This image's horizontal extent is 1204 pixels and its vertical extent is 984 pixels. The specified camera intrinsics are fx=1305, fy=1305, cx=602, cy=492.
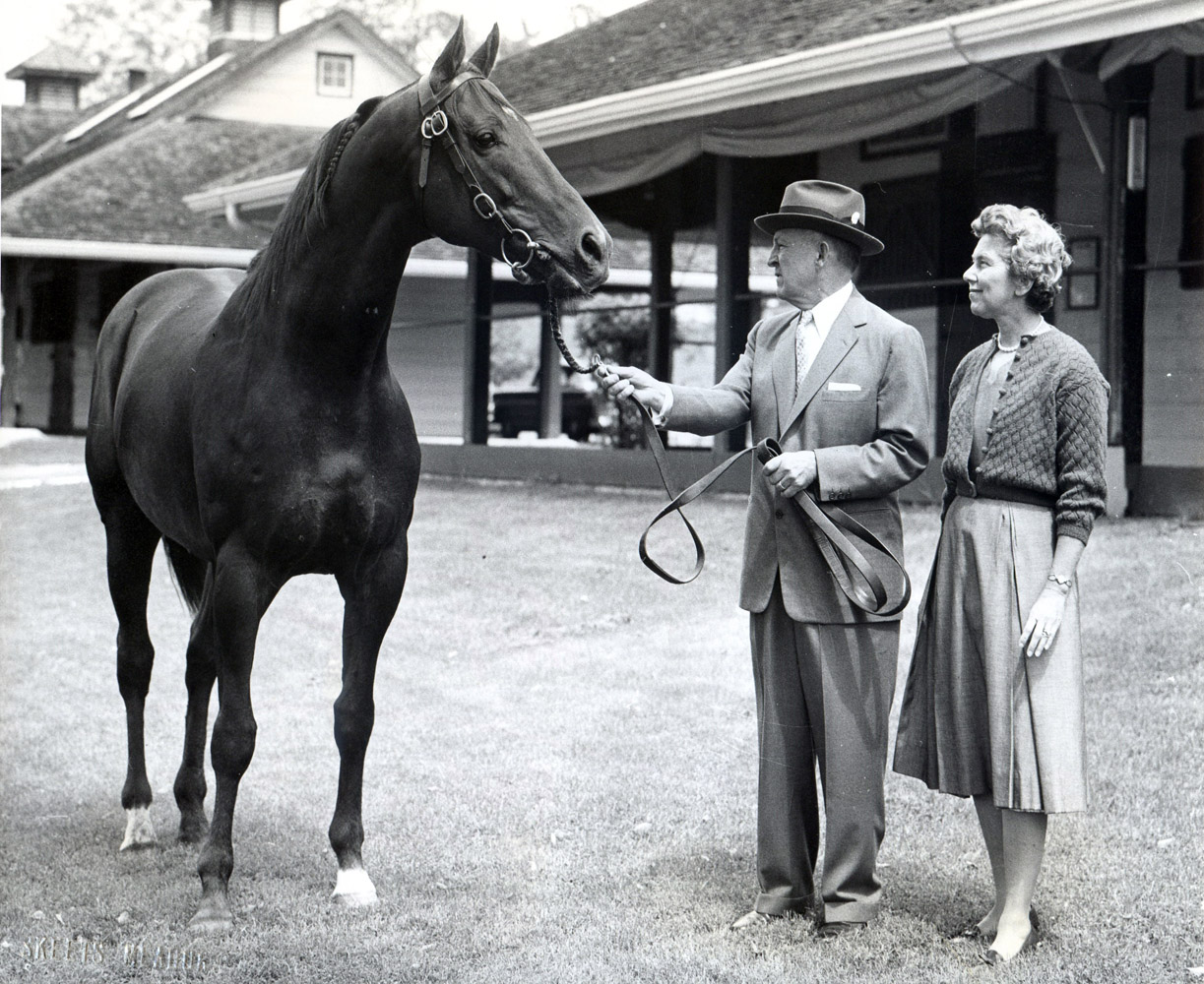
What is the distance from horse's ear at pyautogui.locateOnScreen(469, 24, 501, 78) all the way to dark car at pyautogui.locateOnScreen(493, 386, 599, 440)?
14090 millimetres

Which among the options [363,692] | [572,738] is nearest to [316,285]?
[363,692]

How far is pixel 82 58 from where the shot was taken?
901 cm

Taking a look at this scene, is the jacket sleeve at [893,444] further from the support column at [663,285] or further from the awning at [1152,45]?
the support column at [663,285]

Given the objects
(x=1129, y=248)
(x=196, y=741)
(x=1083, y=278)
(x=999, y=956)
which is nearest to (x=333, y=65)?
(x=1083, y=278)

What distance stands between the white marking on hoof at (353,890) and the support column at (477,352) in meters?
9.36

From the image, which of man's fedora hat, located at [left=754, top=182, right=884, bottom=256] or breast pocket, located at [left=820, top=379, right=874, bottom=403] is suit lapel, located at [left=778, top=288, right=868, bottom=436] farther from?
man's fedora hat, located at [left=754, top=182, right=884, bottom=256]

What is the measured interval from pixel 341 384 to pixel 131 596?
5.55 ft

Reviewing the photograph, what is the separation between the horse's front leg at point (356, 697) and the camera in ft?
13.0

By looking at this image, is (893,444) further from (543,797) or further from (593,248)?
(543,797)

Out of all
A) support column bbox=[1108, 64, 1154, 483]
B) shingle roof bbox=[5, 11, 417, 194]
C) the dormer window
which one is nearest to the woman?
support column bbox=[1108, 64, 1154, 483]

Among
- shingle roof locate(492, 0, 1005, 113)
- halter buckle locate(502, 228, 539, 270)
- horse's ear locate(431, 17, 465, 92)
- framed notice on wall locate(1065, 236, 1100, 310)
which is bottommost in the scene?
halter buckle locate(502, 228, 539, 270)

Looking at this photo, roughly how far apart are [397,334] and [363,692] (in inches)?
496

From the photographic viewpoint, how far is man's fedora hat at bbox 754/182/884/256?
3559 mm

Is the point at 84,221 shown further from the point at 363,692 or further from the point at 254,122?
the point at 363,692
